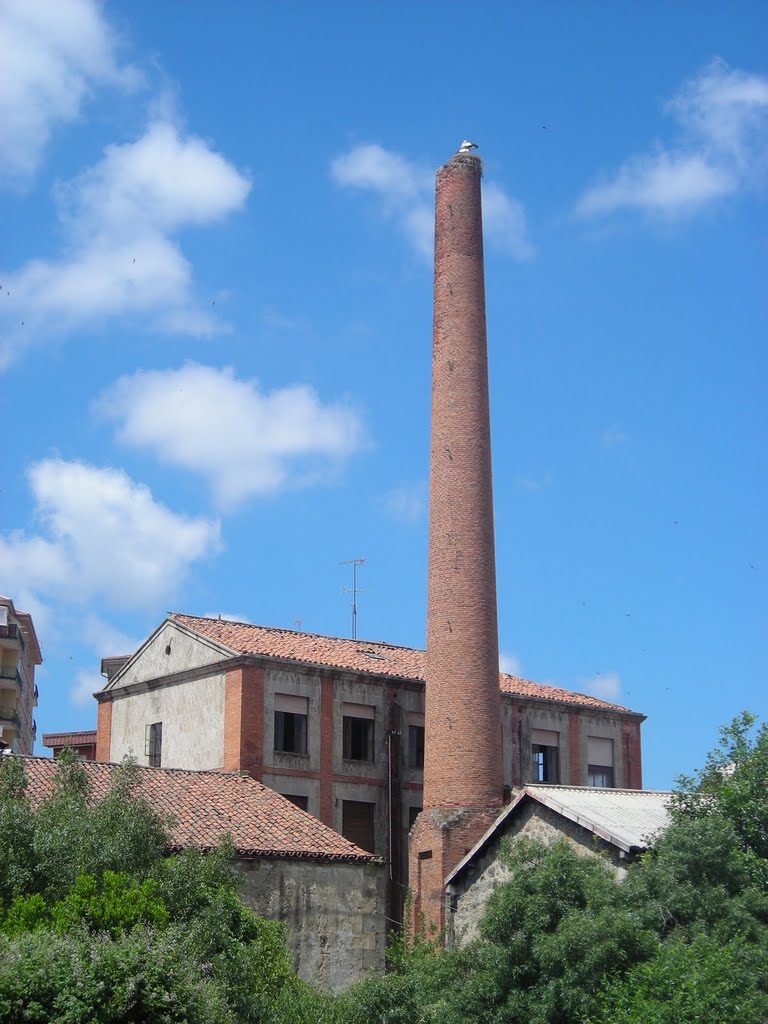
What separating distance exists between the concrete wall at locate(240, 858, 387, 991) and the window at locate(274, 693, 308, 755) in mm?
6836

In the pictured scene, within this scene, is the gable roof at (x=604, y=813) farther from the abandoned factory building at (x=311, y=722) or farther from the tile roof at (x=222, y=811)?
the abandoned factory building at (x=311, y=722)

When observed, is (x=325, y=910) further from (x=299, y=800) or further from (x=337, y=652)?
(x=337, y=652)

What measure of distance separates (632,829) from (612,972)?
459cm

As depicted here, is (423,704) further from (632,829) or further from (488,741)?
(632,829)

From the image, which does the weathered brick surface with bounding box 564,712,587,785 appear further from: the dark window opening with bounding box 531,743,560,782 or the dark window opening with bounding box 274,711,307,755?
the dark window opening with bounding box 274,711,307,755

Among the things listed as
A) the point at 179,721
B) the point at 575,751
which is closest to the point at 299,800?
the point at 179,721

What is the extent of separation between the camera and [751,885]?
20.0 metres

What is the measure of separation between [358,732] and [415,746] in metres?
1.70

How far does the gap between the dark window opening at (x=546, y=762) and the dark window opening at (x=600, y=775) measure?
41.1 inches

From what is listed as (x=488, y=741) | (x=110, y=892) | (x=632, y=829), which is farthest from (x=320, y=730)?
(x=110, y=892)

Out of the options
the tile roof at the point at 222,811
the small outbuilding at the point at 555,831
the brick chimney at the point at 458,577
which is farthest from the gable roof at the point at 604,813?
the tile roof at the point at 222,811

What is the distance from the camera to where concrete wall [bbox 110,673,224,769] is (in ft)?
107

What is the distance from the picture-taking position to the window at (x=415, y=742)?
34875 millimetres

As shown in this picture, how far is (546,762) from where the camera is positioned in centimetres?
3712
